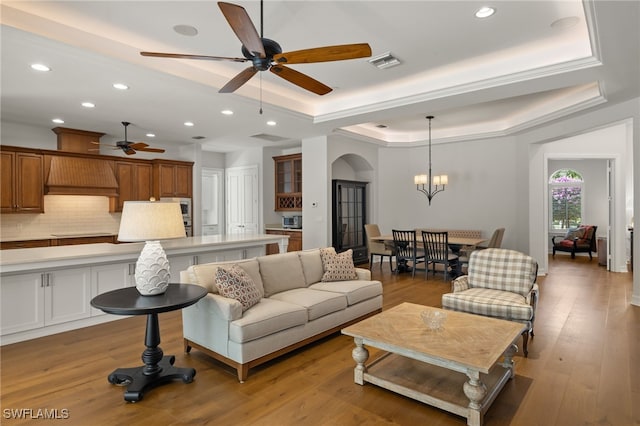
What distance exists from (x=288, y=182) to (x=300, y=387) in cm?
637

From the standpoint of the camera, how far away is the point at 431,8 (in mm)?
3107

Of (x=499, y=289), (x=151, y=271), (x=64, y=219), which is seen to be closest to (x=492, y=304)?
(x=499, y=289)

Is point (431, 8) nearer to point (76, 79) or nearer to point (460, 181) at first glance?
point (76, 79)

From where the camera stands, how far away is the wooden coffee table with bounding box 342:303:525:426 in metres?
2.29

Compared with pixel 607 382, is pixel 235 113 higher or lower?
higher

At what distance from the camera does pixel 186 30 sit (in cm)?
346

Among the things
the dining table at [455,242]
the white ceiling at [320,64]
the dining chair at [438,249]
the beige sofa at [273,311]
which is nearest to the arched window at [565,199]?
the dining table at [455,242]

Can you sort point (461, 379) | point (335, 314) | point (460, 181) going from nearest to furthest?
point (461, 379), point (335, 314), point (460, 181)

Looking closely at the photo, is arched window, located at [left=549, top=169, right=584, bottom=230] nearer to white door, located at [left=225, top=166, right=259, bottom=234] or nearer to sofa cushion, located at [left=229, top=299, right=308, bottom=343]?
white door, located at [left=225, top=166, right=259, bottom=234]

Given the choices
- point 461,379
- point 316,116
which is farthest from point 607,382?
point 316,116

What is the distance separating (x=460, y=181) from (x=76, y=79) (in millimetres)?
7146

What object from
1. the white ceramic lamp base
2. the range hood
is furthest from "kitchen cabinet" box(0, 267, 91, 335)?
the range hood

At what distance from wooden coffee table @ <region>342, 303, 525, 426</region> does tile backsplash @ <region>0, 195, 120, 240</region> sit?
612 cm

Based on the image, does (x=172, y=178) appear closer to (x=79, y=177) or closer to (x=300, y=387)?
(x=79, y=177)
